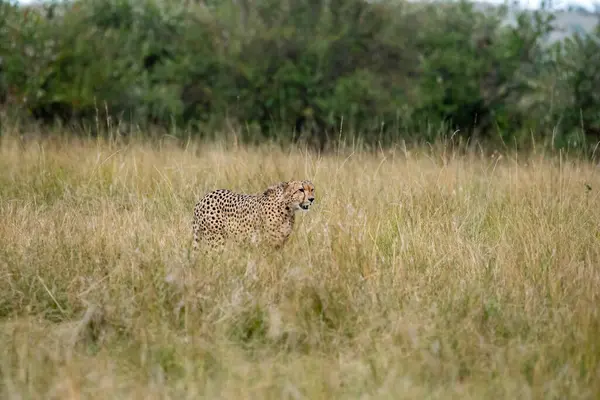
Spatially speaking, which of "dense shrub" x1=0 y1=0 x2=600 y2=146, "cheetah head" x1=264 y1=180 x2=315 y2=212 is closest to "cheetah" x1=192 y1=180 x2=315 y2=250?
"cheetah head" x1=264 y1=180 x2=315 y2=212

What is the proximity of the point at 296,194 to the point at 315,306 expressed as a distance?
123 centimetres

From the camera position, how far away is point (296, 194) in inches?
208

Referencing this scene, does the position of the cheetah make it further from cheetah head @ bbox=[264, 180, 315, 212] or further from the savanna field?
the savanna field

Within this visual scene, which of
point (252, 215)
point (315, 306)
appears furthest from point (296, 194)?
point (315, 306)

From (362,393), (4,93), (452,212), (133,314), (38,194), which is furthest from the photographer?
(4,93)

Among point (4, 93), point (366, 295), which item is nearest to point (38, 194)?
point (366, 295)

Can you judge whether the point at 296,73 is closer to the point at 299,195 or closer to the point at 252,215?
the point at 252,215

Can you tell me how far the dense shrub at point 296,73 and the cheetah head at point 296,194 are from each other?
779cm

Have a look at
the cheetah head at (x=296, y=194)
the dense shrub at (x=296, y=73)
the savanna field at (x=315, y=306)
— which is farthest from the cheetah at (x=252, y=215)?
the dense shrub at (x=296, y=73)

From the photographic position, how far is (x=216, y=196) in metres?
5.72

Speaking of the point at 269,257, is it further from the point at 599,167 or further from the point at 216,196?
the point at 599,167

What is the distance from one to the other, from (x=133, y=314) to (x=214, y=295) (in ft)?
1.19

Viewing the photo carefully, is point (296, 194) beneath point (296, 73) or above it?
above

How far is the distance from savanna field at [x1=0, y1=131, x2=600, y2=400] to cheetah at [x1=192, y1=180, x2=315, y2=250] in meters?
0.12
